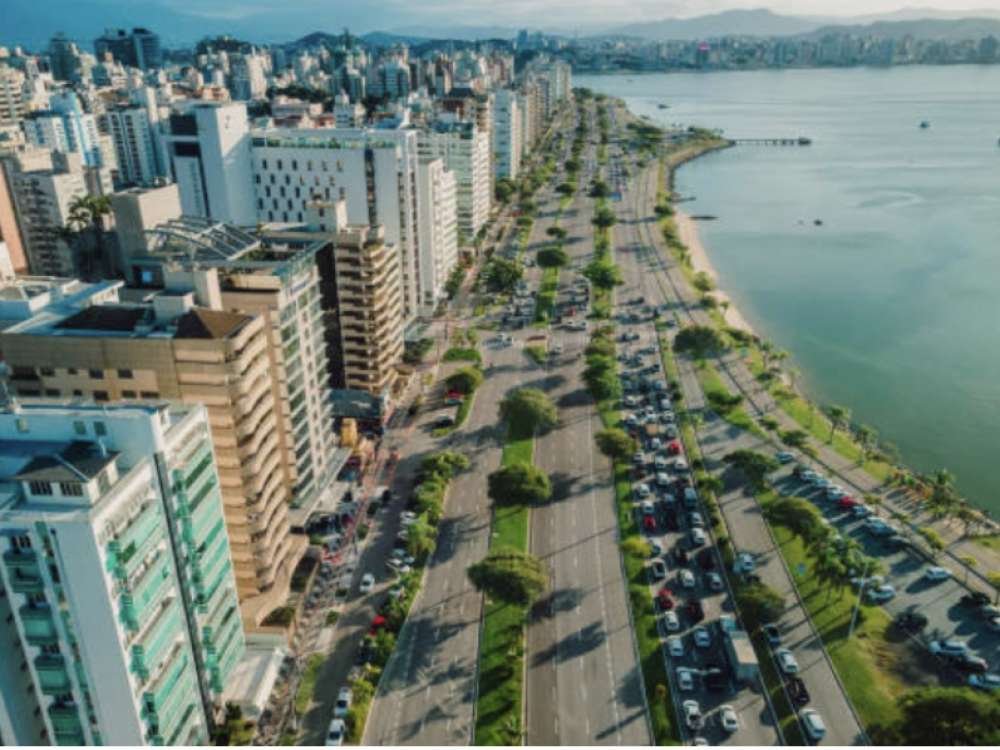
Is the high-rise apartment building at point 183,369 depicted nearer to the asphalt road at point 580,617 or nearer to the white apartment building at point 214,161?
the asphalt road at point 580,617

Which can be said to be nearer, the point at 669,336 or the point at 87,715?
the point at 87,715

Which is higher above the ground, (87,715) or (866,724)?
(87,715)

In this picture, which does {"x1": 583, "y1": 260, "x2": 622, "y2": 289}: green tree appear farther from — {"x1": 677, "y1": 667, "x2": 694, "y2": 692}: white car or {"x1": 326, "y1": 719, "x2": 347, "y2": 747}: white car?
{"x1": 326, "y1": 719, "x2": 347, "y2": 747}: white car

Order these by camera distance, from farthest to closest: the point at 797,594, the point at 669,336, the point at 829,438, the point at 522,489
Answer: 1. the point at 669,336
2. the point at 829,438
3. the point at 522,489
4. the point at 797,594

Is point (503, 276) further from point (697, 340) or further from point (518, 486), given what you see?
point (518, 486)

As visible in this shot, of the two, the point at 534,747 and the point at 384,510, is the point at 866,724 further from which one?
the point at 384,510

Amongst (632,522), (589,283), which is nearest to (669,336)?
(589,283)

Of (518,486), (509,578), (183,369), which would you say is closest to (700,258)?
(518,486)

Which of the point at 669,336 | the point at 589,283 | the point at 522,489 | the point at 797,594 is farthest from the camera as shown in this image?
the point at 589,283
